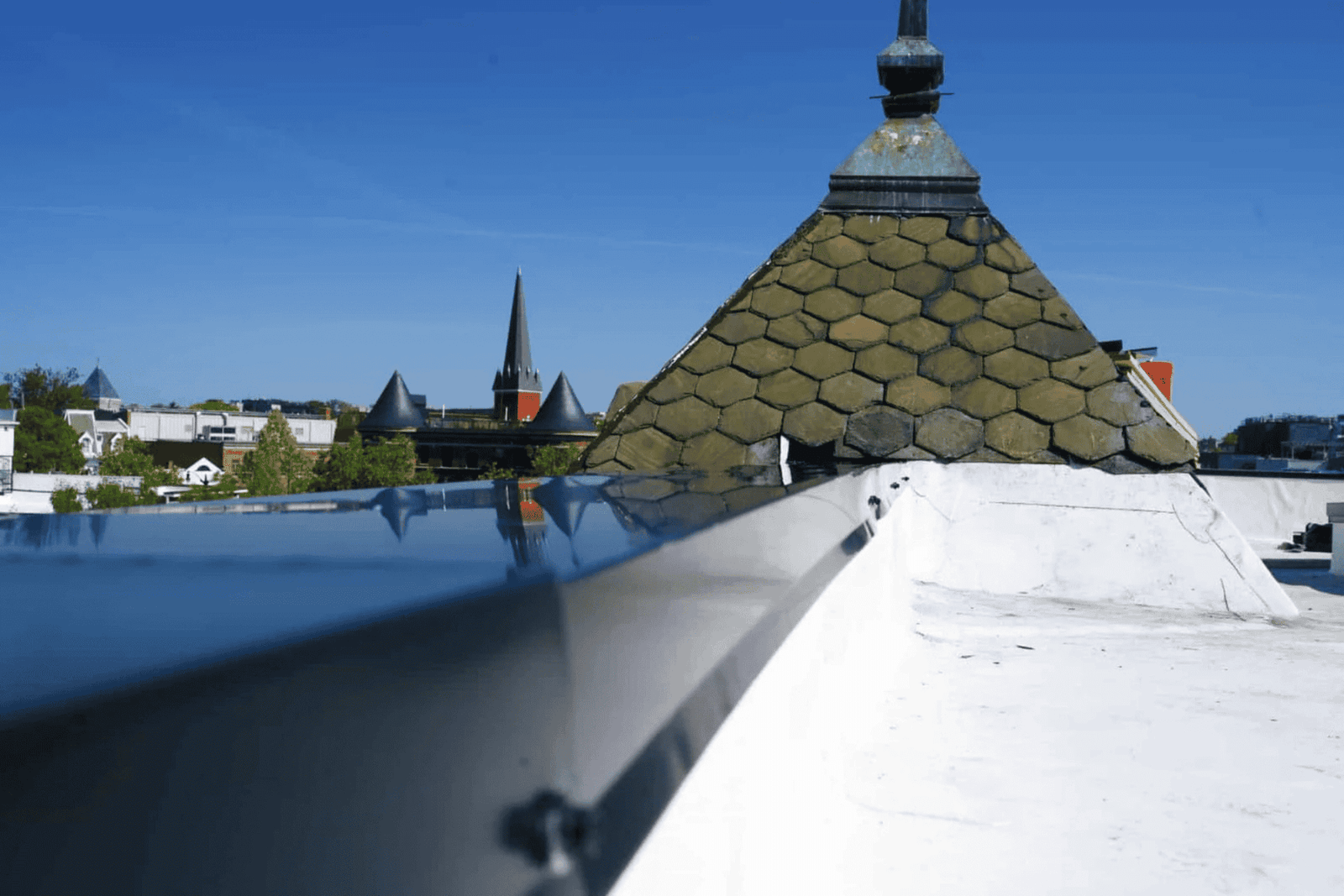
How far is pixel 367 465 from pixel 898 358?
A: 82117 millimetres

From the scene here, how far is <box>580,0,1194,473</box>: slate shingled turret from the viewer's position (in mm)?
4738

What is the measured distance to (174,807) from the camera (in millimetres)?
435

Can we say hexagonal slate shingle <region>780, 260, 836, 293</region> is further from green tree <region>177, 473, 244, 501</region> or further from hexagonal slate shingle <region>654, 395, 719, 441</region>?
green tree <region>177, 473, 244, 501</region>

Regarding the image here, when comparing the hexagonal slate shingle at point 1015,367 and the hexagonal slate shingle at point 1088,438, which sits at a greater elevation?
the hexagonal slate shingle at point 1015,367

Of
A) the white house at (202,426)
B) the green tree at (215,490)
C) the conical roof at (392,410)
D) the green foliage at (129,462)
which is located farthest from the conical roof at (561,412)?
the white house at (202,426)

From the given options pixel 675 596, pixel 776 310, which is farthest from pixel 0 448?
pixel 675 596

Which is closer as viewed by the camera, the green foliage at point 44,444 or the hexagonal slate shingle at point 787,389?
the hexagonal slate shingle at point 787,389

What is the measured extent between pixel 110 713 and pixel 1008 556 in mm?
4263

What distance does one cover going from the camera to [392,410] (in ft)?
319

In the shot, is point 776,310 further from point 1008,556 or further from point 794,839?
point 794,839

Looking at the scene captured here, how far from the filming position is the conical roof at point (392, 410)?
316 feet

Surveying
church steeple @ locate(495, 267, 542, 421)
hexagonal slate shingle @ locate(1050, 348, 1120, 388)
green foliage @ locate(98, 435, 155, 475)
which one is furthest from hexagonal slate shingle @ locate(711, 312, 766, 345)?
church steeple @ locate(495, 267, 542, 421)

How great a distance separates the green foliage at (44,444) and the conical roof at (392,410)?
2479cm

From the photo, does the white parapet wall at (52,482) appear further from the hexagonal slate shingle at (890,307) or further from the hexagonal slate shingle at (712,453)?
the hexagonal slate shingle at (890,307)
